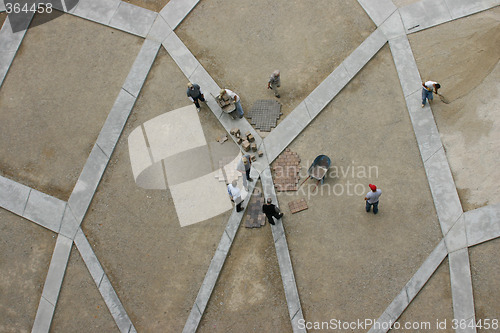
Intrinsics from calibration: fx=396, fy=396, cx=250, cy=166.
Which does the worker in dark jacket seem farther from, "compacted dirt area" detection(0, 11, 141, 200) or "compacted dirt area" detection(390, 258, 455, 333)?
"compacted dirt area" detection(0, 11, 141, 200)

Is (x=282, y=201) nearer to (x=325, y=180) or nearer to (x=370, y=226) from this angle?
(x=325, y=180)

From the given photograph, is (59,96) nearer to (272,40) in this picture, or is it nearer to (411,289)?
(272,40)

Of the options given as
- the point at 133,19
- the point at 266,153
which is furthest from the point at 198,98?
the point at 133,19

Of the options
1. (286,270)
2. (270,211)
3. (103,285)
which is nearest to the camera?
(270,211)

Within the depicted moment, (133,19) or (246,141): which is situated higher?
(133,19)

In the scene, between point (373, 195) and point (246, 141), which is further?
point (246, 141)

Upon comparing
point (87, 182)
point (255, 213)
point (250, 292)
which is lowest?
point (250, 292)

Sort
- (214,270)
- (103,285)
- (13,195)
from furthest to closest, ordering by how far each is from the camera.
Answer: (13,195) < (103,285) < (214,270)

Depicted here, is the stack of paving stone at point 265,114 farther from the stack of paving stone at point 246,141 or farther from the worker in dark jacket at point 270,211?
the worker in dark jacket at point 270,211
